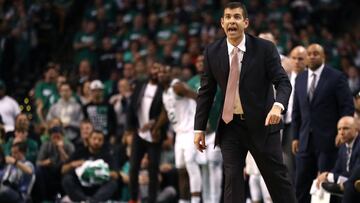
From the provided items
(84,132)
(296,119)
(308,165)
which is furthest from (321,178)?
(84,132)

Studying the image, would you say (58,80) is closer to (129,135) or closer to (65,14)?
(129,135)

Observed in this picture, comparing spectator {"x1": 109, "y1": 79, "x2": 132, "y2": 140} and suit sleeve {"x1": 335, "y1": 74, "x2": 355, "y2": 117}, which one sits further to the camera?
spectator {"x1": 109, "y1": 79, "x2": 132, "y2": 140}

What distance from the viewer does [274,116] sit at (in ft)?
29.6

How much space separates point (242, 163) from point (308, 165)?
121 inches

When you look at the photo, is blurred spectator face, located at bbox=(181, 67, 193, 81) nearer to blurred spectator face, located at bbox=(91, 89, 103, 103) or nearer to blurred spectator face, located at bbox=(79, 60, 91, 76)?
blurred spectator face, located at bbox=(91, 89, 103, 103)

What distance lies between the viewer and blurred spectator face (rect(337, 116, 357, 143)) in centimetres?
1184

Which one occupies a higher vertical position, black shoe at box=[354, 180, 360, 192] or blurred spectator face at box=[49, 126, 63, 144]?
blurred spectator face at box=[49, 126, 63, 144]

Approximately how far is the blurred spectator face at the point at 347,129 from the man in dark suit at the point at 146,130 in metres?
3.03

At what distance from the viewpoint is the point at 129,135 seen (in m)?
15.7

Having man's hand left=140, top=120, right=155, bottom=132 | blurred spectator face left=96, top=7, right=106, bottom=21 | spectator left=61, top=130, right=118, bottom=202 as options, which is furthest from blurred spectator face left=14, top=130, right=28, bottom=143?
blurred spectator face left=96, top=7, right=106, bottom=21

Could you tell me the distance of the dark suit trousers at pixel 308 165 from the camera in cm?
1234

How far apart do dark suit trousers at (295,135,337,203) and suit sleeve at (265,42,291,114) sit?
3.09m

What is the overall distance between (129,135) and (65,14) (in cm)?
803

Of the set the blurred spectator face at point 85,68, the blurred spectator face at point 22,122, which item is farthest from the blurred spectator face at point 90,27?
the blurred spectator face at point 22,122
